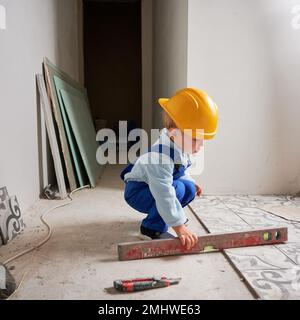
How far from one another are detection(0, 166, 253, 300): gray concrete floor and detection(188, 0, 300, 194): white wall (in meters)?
0.66

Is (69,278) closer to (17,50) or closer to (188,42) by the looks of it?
(17,50)

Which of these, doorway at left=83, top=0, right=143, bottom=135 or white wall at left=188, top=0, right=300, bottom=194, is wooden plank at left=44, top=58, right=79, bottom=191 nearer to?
white wall at left=188, top=0, right=300, bottom=194

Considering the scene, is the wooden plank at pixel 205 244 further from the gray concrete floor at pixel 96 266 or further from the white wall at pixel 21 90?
the white wall at pixel 21 90

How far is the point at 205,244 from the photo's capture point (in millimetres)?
1107

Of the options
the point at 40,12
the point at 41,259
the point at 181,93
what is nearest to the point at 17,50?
the point at 40,12

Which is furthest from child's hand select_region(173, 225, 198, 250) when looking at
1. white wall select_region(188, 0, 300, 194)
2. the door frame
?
the door frame

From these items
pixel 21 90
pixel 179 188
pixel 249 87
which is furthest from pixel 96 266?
pixel 249 87

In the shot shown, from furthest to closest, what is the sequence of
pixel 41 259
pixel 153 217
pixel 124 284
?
pixel 153 217 → pixel 41 259 → pixel 124 284

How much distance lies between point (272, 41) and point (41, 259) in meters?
1.81

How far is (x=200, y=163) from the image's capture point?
1.98 meters

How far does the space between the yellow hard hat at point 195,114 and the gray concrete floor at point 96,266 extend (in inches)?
17.7

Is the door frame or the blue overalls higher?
the door frame

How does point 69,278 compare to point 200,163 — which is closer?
point 69,278

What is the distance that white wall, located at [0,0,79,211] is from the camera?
1.35m
